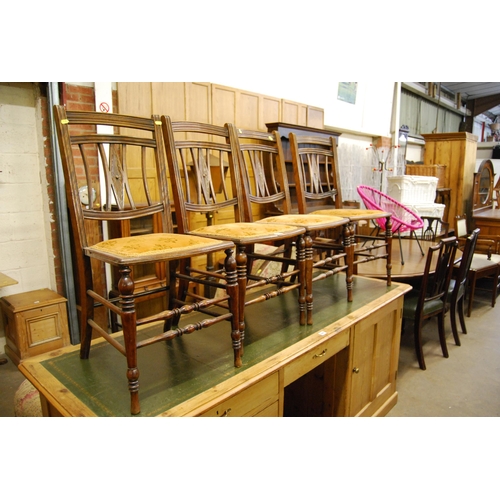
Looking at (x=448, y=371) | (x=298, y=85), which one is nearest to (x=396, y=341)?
(x=448, y=371)

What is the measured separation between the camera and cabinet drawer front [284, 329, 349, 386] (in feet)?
4.97

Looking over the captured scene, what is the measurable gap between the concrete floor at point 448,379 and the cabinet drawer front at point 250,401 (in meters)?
1.33

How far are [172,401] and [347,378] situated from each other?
1.01 m

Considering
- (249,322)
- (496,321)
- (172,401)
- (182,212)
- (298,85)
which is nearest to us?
(172,401)

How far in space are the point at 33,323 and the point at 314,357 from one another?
7.39 feet

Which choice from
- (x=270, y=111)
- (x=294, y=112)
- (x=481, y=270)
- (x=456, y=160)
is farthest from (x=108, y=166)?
(x=456, y=160)

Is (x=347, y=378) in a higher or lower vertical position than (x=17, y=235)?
lower

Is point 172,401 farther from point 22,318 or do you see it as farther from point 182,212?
point 22,318

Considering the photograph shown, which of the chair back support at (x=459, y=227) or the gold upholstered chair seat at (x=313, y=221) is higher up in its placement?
the gold upholstered chair seat at (x=313, y=221)

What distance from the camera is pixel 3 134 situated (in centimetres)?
293

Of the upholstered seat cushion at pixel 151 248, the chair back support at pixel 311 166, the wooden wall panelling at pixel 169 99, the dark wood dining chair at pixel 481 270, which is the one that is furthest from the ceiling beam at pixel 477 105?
the upholstered seat cushion at pixel 151 248

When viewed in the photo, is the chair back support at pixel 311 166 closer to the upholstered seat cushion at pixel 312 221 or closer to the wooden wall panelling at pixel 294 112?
the upholstered seat cushion at pixel 312 221

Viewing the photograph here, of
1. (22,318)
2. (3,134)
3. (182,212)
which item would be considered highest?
(3,134)

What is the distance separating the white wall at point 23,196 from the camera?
9.69 feet
